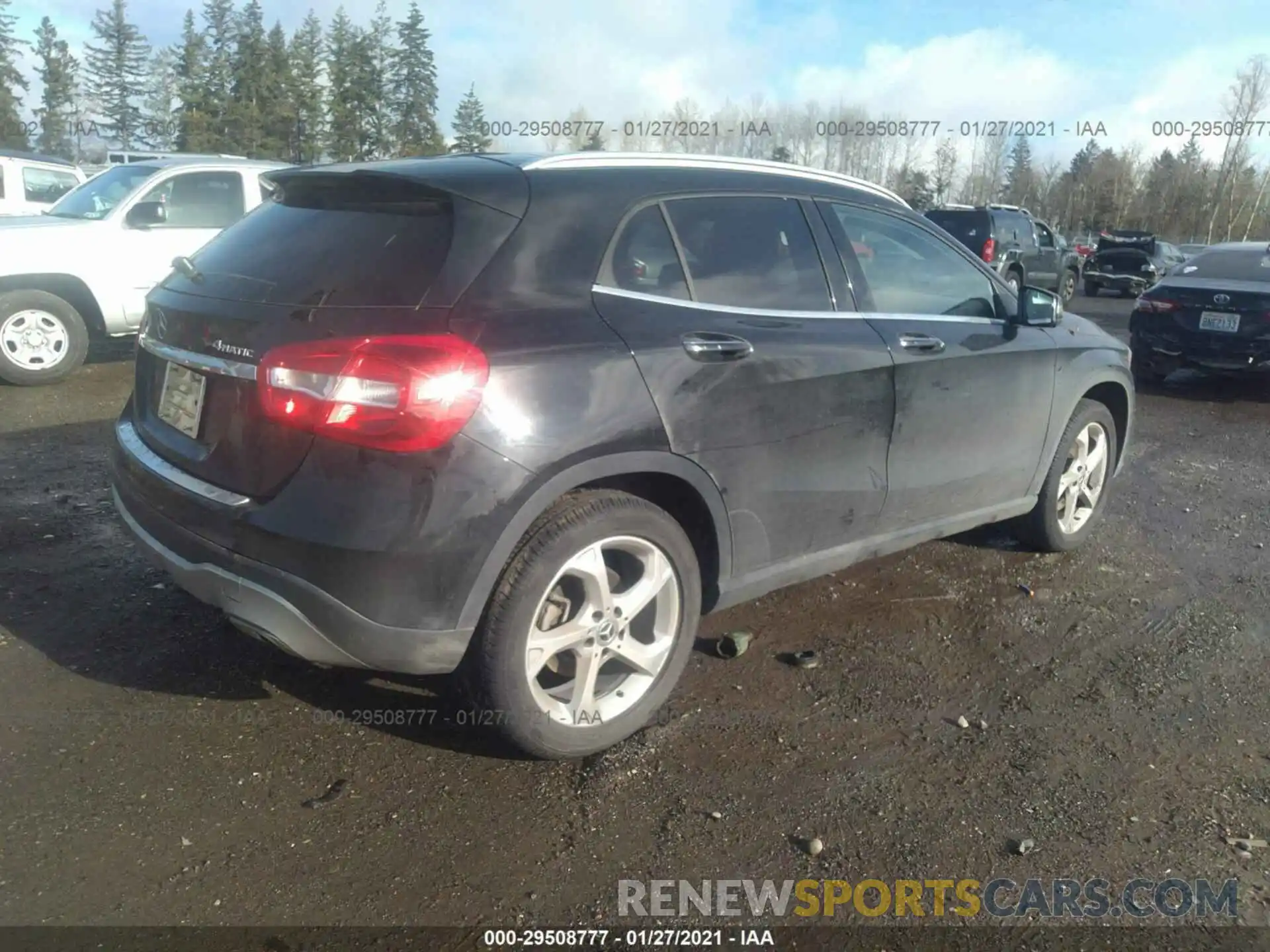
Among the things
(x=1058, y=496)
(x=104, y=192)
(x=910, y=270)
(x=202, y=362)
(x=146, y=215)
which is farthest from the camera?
(x=104, y=192)

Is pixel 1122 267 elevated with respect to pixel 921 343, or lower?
elevated

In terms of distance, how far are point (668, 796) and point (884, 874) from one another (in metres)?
0.65

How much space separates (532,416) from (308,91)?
4860 cm

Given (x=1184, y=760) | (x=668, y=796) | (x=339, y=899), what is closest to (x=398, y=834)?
(x=339, y=899)

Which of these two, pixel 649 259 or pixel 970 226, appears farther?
pixel 970 226

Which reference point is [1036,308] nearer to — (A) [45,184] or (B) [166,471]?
(B) [166,471]

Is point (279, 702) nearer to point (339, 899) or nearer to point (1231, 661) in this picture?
point (339, 899)

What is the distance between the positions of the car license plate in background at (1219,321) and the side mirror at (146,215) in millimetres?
9800

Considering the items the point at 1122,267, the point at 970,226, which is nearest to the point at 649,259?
the point at 970,226

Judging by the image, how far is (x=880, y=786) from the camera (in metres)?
3.04

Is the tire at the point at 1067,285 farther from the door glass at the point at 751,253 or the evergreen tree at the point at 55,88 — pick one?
the evergreen tree at the point at 55,88

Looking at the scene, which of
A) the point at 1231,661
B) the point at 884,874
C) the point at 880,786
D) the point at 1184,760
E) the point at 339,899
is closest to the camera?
the point at 339,899

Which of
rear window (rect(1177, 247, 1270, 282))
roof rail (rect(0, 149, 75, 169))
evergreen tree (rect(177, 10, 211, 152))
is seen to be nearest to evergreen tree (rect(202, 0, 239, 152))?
evergreen tree (rect(177, 10, 211, 152))

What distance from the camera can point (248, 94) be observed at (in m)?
46.3
